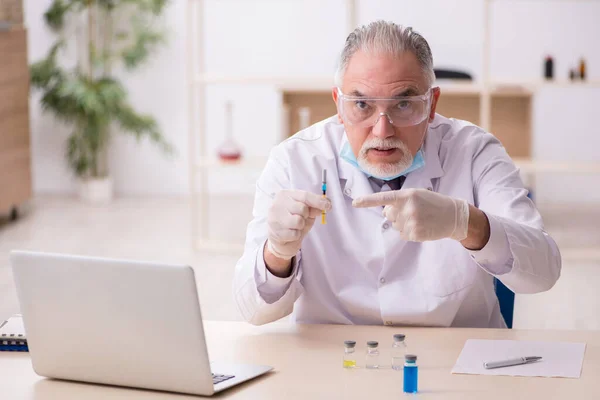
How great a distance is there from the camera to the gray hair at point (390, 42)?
1854 millimetres

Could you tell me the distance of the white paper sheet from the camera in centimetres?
145

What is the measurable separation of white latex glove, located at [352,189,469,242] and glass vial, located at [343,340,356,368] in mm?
A: 215

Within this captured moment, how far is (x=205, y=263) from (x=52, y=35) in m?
2.71

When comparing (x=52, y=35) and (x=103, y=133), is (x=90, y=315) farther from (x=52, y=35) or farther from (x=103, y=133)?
(x=52, y=35)

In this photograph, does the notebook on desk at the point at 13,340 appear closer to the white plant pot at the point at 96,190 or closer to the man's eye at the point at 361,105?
the man's eye at the point at 361,105

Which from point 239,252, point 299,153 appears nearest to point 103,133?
point 239,252

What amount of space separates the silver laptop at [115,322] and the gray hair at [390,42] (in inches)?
29.5

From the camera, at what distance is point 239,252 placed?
4820mm

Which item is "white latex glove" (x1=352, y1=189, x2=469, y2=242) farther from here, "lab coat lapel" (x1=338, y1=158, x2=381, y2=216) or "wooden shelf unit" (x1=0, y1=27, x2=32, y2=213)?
"wooden shelf unit" (x1=0, y1=27, x2=32, y2=213)

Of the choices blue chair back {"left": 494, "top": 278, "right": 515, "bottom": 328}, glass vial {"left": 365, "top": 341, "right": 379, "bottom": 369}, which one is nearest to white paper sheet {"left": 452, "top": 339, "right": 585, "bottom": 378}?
glass vial {"left": 365, "top": 341, "right": 379, "bottom": 369}

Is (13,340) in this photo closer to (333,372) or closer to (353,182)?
(333,372)

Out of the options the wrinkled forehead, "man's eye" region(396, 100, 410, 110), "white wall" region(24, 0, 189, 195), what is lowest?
"white wall" region(24, 0, 189, 195)

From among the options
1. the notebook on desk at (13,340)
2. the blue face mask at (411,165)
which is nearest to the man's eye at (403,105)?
the blue face mask at (411,165)

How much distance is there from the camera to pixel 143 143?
6598 millimetres
